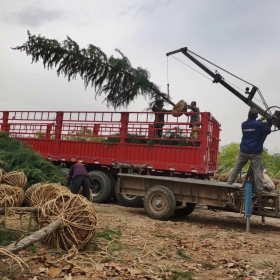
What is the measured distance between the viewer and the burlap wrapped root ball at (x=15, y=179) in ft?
30.6

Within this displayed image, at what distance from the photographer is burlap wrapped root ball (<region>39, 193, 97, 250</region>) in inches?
221

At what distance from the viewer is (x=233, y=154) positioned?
2323cm

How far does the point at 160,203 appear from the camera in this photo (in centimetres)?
969

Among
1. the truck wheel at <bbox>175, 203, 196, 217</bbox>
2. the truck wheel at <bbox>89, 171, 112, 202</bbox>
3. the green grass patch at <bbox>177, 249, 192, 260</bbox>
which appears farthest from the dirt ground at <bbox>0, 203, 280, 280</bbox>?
the truck wheel at <bbox>89, 171, 112, 202</bbox>

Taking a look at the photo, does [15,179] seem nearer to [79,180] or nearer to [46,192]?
[79,180]

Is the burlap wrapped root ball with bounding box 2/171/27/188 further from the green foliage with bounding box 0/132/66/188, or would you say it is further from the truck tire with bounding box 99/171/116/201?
the truck tire with bounding box 99/171/116/201

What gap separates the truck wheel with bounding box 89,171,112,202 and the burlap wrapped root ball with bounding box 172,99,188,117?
296 centimetres

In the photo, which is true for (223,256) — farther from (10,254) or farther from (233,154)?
(233,154)

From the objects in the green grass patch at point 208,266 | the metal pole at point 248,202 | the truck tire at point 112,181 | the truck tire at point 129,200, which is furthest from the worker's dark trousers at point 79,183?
the green grass patch at point 208,266

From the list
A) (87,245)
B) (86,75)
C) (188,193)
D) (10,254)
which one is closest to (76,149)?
(86,75)

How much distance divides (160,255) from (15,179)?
16.2ft

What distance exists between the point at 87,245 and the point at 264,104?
7.97 m

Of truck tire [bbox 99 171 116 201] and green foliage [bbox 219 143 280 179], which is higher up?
green foliage [bbox 219 143 280 179]

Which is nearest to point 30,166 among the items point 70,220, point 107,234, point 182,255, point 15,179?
point 15,179
